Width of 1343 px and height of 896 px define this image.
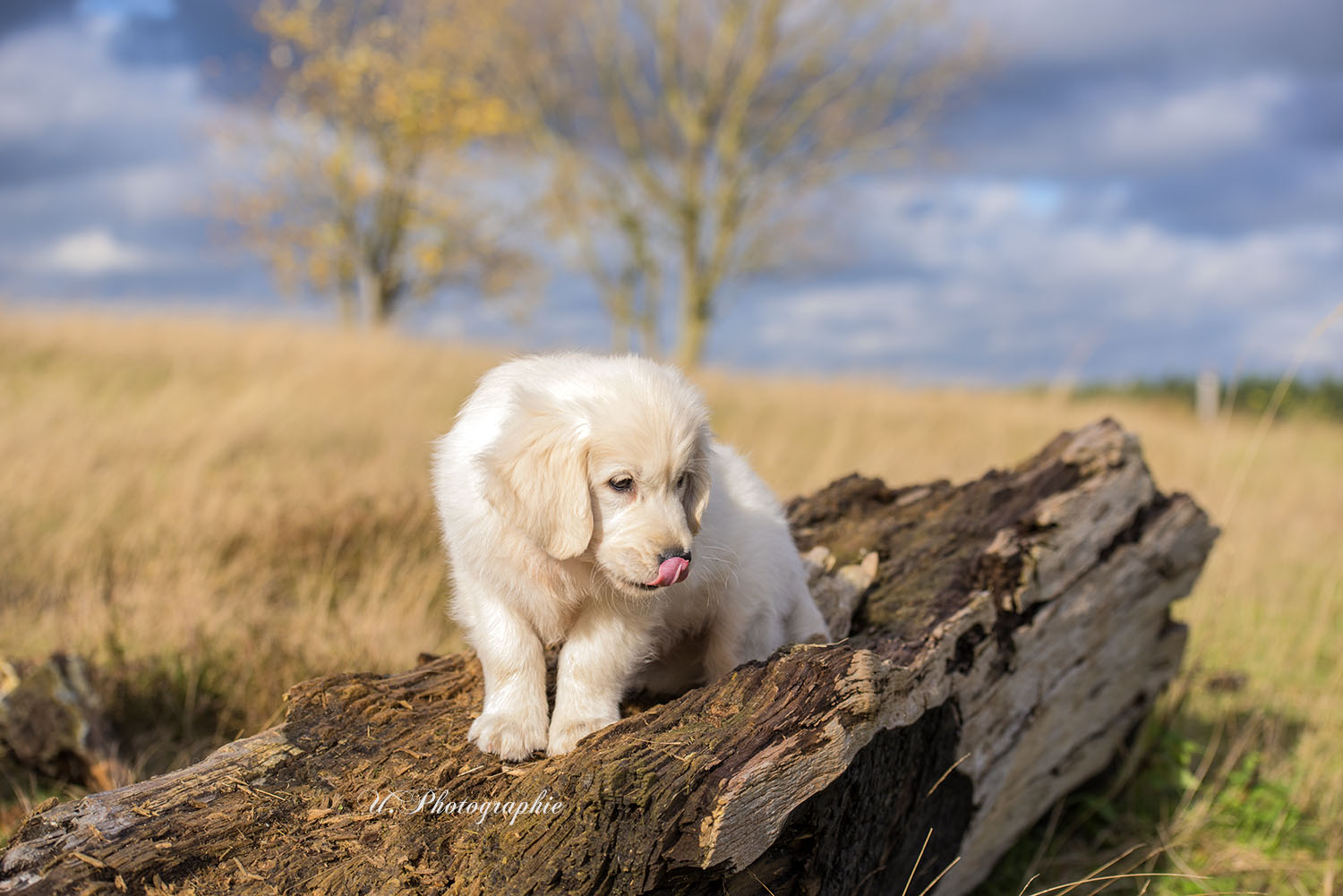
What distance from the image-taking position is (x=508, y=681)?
255cm

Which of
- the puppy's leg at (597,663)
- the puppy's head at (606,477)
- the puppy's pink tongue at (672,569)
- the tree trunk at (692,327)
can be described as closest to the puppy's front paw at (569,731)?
the puppy's leg at (597,663)

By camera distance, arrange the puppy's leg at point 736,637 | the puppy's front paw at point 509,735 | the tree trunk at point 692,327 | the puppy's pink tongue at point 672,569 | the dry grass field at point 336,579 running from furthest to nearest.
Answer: the tree trunk at point 692,327
the dry grass field at point 336,579
the puppy's leg at point 736,637
the puppy's front paw at point 509,735
the puppy's pink tongue at point 672,569

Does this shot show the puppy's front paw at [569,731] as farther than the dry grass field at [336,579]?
No

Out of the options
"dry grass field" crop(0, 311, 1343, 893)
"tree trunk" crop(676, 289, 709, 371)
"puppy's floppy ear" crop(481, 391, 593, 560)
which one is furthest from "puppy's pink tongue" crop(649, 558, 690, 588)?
"tree trunk" crop(676, 289, 709, 371)

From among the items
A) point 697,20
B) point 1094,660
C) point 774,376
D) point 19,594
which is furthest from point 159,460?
point 697,20

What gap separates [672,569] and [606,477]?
0.95 feet

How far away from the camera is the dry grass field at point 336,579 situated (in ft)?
13.1

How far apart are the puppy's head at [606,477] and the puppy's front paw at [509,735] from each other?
44 cm

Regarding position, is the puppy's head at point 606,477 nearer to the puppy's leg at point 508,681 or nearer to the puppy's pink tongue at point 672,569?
the puppy's pink tongue at point 672,569

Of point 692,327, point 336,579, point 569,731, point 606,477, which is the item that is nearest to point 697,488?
point 606,477

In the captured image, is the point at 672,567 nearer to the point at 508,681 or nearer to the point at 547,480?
the point at 547,480

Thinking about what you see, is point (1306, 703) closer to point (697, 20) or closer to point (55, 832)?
point (55, 832)

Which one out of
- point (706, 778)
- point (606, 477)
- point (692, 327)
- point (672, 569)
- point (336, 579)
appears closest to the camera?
point (706, 778)

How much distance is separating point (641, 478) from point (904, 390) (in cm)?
1237
